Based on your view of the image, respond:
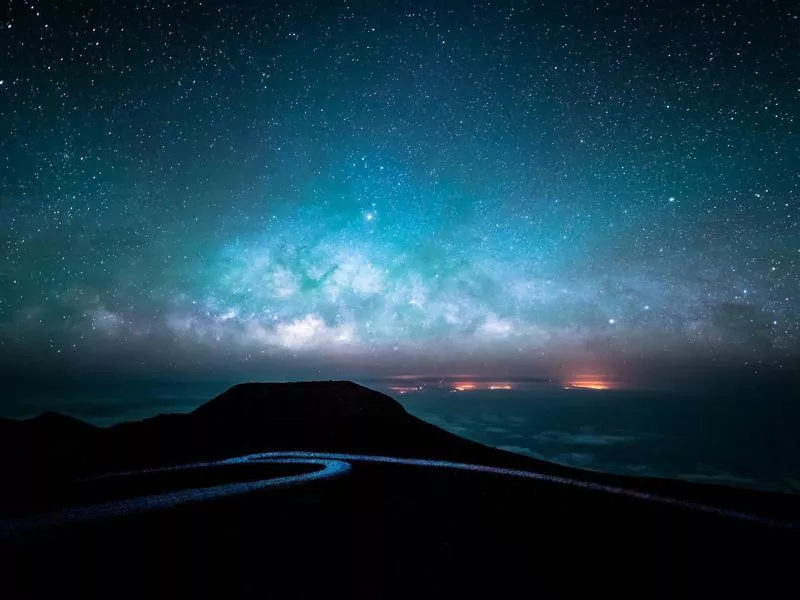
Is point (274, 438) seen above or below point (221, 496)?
below

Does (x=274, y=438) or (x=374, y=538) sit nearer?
(x=374, y=538)

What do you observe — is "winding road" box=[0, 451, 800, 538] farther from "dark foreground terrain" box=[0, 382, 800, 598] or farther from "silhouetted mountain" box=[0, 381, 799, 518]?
"silhouetted mountain" box=[0, 381, 799, 518]

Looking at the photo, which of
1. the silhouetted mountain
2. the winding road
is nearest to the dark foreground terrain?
the winding road

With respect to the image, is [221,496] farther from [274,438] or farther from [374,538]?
[274,438]

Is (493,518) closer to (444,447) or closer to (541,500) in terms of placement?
(541,500)

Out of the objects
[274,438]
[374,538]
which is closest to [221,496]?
[374,538]

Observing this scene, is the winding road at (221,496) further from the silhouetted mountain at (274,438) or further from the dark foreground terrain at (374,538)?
the silhouetted mountain at (274,438)

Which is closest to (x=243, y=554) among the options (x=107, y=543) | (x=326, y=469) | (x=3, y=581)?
(x=107, y=543)

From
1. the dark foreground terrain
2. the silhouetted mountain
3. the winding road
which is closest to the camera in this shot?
the dark foreground terrain
